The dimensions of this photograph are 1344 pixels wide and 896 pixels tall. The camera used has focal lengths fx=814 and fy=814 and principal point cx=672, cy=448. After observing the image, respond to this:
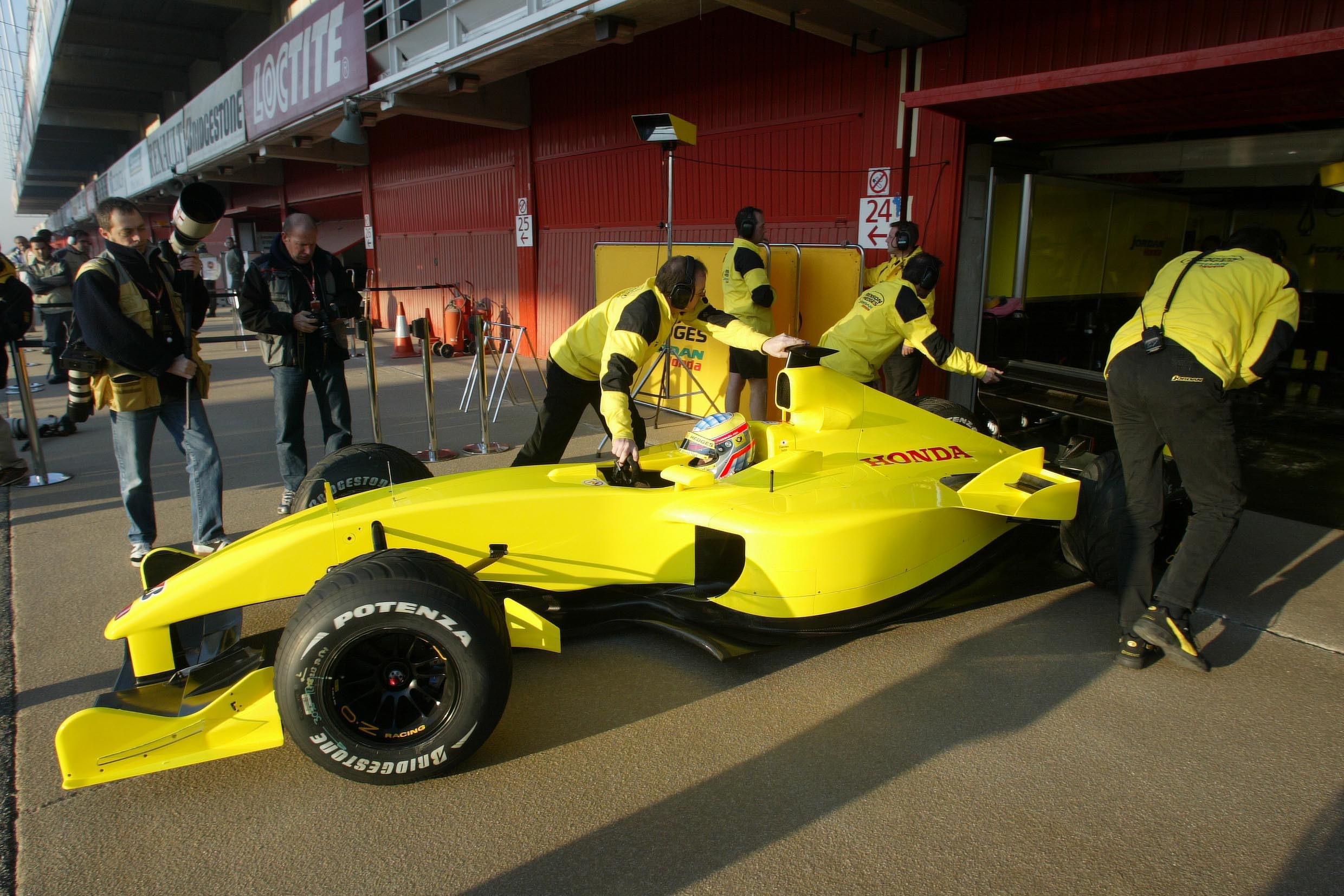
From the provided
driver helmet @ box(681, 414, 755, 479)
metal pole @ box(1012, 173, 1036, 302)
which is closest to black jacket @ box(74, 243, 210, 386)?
driver helmet @ box(681, 414, 755, 479)

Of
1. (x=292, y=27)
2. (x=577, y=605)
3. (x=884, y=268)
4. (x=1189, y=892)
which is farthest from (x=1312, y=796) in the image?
(x=292, y=27)

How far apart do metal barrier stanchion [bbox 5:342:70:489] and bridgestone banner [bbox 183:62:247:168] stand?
12017mm

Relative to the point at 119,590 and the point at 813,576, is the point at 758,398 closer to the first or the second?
the point at 813,576

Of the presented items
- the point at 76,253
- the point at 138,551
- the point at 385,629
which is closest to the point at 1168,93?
the point at 385,629

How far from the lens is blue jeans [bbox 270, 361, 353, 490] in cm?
509

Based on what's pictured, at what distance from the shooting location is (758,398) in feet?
22.9

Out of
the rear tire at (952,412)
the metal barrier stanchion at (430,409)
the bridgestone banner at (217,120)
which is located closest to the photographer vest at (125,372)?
the metal barrier stanchion at (430,409)

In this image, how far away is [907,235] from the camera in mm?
6191

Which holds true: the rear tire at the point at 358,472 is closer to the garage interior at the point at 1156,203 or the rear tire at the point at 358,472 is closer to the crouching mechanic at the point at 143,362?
the crouching mechanic at the point at 143,362

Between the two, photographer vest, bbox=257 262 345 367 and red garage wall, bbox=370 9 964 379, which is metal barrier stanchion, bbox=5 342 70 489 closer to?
photographer vest, bbox=257 262 345 367

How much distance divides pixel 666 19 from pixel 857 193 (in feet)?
8.37

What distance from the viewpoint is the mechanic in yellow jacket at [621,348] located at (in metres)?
3.69

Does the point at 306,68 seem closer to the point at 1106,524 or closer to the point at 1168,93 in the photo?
the point at 1168,93

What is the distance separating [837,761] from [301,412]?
4.08m
